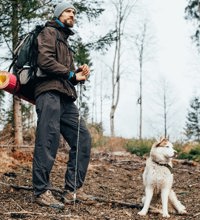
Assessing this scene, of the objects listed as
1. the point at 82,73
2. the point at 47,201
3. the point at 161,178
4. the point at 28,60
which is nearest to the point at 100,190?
the point at 161,178

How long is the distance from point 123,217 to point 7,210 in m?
1.26

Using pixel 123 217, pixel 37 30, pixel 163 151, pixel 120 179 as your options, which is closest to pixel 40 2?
pixel 120 179

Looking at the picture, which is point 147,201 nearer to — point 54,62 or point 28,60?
point 54,62

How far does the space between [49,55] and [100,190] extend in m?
2.82

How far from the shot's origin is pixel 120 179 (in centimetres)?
813

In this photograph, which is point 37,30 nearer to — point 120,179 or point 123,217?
point 123,217

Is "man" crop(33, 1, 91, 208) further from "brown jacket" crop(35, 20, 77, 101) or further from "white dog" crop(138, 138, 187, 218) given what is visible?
"white dog" crop(138, 138, 187, 218)

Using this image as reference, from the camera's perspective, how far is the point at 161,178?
493 centimetres

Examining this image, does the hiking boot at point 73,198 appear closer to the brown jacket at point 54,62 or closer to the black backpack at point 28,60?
the brown jacket at point 54,62

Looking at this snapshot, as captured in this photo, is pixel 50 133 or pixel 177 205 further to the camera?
pixel 177 205

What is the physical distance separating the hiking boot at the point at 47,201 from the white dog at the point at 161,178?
38.2 inches

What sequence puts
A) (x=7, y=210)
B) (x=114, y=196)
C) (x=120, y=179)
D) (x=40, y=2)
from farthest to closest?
(x=40, y=2) < (x=120, y=179) < (x=114, y=196) < (x=7, y=210)

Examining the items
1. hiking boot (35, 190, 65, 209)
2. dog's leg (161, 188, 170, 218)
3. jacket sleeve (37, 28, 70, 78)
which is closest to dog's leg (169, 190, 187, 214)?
dog's leg (161, 188, 170, 218)

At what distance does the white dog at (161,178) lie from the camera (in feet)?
16.1
